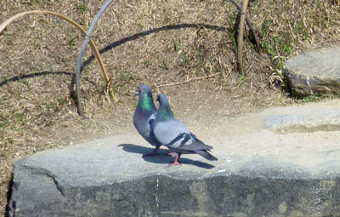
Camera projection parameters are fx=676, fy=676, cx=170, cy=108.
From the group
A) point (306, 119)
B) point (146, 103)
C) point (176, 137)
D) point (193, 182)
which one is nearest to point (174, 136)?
point (176, 137)

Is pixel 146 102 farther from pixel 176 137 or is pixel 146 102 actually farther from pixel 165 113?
pixel 176 137

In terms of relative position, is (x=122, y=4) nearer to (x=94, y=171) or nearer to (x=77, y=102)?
(x=77, y=102)

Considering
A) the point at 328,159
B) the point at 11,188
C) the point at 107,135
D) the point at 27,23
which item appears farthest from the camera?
the point at 27,23

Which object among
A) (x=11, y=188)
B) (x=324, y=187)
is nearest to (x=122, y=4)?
(x=11, y=188)

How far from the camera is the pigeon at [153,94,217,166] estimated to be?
457 cm

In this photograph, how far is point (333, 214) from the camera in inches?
179

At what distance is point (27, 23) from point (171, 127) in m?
3.45

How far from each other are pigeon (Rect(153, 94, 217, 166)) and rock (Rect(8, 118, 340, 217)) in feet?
0.77

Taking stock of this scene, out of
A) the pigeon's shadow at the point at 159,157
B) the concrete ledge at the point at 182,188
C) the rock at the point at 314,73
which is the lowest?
the concrete ledge at the point at 182,188

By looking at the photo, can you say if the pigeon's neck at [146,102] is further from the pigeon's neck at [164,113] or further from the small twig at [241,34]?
the small twig at [241,34]

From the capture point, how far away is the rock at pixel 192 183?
459 cm

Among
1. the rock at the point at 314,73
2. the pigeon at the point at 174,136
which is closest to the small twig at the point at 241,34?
the rock at the point at 314,73

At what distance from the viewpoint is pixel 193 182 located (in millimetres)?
4723

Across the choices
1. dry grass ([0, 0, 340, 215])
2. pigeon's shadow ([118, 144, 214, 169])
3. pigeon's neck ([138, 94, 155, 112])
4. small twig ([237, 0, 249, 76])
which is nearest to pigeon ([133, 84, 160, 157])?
pigeon's neck ([138, 94, 155, 112])
